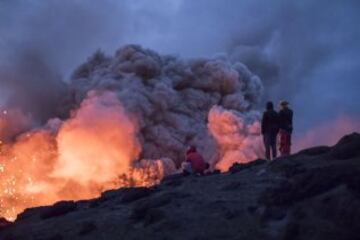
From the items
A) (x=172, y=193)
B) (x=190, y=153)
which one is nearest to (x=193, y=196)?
(x=172, y=193)

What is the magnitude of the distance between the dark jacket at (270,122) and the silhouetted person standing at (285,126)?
0.79 ft

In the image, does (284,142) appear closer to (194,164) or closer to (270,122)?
(270,122)

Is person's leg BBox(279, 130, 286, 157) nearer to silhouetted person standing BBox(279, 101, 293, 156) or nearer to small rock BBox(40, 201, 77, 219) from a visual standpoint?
silhouetted person standing BBox(279, 101, 293, 156)

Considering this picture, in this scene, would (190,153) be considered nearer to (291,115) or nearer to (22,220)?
(291,115)

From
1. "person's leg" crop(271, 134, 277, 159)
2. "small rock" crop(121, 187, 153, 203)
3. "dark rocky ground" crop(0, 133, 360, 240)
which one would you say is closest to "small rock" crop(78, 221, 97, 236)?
"dark rocky ground" crop(0, 133, 360, 240)

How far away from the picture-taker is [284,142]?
3278cm

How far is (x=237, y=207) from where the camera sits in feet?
72.6

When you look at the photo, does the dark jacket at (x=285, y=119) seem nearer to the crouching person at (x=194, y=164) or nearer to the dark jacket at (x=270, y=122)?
the dark jacket at (x=270, y=122)

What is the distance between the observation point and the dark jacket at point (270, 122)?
104 feet

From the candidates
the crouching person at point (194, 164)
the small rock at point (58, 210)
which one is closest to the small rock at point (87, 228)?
the small rock at point (58, 210)

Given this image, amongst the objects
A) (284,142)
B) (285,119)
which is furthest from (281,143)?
(285,119)

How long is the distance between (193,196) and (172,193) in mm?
1480

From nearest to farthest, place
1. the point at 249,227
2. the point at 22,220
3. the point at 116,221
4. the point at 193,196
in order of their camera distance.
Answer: the point at 249,227 < the point at 116,221 < the point at 193,196 < the point at 22,220

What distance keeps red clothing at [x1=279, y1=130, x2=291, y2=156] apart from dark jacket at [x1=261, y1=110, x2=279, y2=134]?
51 centimetres
